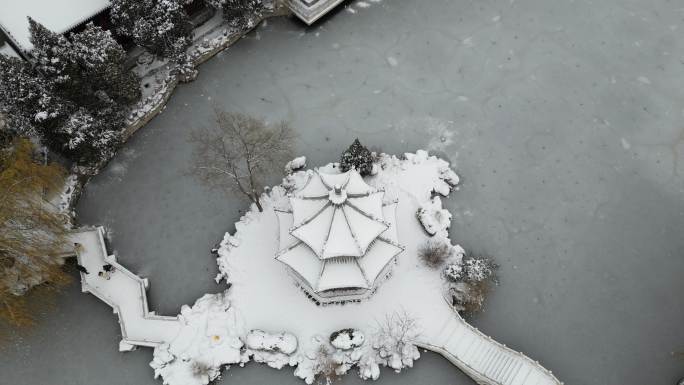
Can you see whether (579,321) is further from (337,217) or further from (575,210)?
(337,217)

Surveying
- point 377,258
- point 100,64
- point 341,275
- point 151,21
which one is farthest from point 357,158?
point 100,64

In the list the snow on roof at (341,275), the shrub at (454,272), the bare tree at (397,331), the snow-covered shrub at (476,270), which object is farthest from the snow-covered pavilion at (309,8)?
the bare tree at (397,331)

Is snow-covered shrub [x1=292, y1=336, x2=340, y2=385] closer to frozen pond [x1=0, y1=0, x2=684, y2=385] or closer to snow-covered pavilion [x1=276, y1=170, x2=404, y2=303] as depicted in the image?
frozen pond [x1=0, y1=0, x2=684, y2=385]

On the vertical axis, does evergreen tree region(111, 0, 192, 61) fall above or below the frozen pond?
above

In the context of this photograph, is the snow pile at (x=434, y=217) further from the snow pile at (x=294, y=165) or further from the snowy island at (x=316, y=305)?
the snow pile at (x=294, y=165)

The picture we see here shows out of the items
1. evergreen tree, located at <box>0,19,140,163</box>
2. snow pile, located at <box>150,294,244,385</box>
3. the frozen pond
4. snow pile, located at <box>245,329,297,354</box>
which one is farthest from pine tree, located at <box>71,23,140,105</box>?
snow pile, located at <box>245,329,297,354</box>

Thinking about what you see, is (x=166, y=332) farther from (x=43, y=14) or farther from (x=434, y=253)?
(x=43, y=14)
